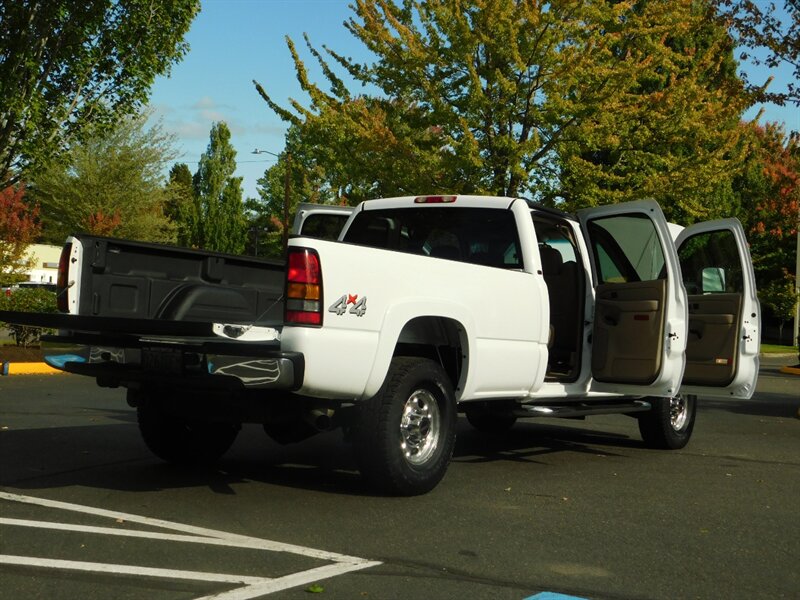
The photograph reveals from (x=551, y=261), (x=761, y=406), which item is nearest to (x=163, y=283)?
(x=551, y=261)

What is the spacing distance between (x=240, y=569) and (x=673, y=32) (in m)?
19.0

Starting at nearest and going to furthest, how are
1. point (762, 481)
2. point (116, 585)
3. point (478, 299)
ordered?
1. point (116, 585)
2. point (478, 299)
3. point (762, 481)

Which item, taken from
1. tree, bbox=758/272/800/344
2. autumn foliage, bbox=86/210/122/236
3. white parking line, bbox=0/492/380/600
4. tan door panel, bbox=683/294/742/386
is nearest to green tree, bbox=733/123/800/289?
tree, bbox=758/272/800/344

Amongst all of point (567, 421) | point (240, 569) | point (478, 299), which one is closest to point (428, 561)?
point (240, 569)

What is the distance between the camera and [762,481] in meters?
7.99

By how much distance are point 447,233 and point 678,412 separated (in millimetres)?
3228

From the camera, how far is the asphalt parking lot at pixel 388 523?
15.5 ft

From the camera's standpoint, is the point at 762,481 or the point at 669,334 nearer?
the point at 762,481

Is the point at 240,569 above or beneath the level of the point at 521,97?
beneath

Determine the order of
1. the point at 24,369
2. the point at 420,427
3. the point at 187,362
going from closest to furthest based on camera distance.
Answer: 1. the point at 187,362
2. the point at 420,427
3. the point at 24,369

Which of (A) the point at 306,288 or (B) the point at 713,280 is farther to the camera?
(B) the point at 713,280

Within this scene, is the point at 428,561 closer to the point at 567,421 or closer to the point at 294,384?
the point at 294,384

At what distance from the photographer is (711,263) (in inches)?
389

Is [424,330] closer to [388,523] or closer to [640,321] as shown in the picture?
[388,523]
